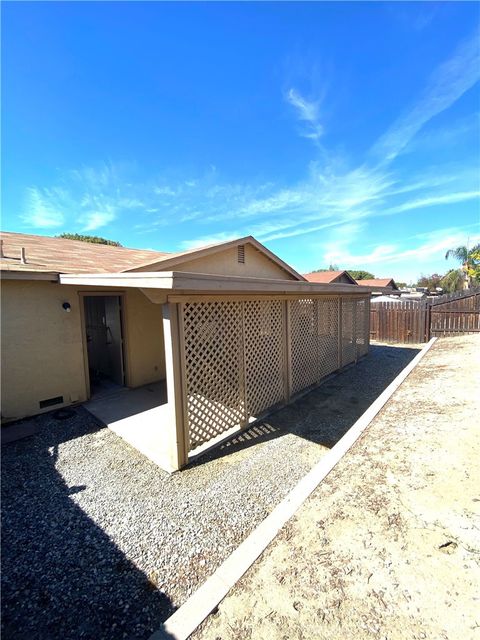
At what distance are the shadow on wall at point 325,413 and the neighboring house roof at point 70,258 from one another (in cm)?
457

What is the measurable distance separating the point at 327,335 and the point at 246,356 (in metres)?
3.95

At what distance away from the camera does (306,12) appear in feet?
22.7

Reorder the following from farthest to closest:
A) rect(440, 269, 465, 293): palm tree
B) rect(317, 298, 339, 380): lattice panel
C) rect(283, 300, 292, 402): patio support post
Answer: rect(440, 269, 465, 293): palm tree < rect(317, 298, 339, 380): lattice panel < rect(283, 300, 292, 402): patio support post

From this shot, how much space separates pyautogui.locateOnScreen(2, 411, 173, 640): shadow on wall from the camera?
2023 millimetres

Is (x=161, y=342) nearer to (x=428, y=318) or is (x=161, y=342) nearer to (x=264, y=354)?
(x=264, y=354)

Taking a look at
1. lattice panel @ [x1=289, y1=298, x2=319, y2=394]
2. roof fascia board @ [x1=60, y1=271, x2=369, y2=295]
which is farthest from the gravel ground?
roof fascia board @ [x1=60, y1=271, x2=369, y2=295]

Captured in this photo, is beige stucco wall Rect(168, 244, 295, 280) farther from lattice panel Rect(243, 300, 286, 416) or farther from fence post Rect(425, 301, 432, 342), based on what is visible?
fence post Rect(425, 301, 432, 342)

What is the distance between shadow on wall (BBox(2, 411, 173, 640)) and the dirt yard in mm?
754

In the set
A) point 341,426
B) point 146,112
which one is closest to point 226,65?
point 146,112

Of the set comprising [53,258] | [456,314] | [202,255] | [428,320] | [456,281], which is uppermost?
[456,281]

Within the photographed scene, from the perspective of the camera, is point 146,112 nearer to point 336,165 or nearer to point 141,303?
point 141,303

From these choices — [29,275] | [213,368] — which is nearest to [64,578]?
[213,368]

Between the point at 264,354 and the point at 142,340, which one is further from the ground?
the point at 142,340

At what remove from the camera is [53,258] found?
6.63 metres
